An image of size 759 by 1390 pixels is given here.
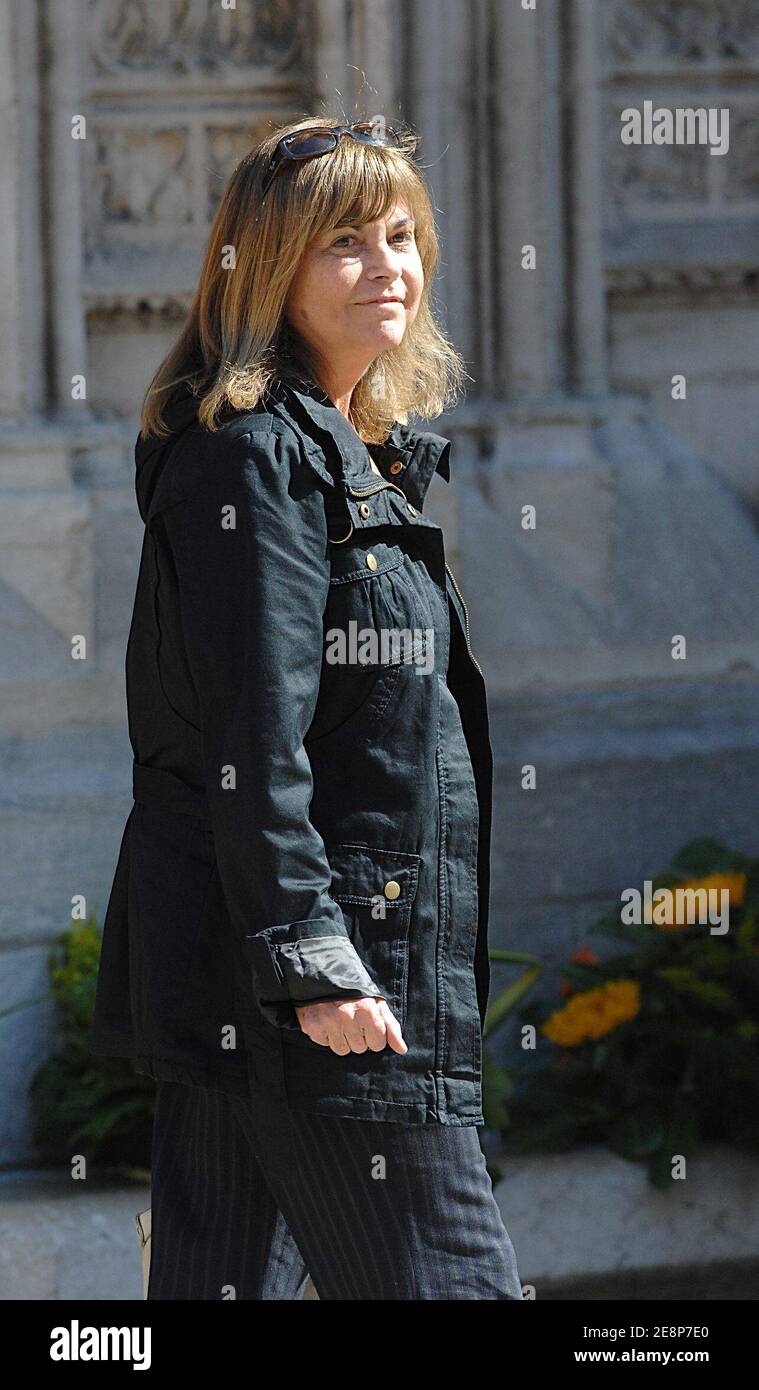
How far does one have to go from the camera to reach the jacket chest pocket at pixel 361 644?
195 centimetres

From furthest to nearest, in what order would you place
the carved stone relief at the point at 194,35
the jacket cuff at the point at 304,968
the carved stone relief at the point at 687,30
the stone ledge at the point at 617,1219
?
the carved stone relief at the point at 687,30 < the carved stone relief at the point at 194,35 < the stone ledge at the point at 617,1219 < the jacket cuff at the point at 304,968

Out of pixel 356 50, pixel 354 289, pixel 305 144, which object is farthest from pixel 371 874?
pixel 356 50

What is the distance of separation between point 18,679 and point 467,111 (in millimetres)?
1509

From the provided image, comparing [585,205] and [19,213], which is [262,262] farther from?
[585,205]

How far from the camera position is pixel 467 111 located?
158 inches

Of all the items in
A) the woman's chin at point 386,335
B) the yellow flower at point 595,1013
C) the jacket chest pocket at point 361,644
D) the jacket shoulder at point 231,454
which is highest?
the woman's chin at point 386,335

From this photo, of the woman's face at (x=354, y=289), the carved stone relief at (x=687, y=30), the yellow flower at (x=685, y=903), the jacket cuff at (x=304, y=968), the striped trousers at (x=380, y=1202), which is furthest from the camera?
the carved stone relief at (x=687, y=30)

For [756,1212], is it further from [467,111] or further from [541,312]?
[467,111]

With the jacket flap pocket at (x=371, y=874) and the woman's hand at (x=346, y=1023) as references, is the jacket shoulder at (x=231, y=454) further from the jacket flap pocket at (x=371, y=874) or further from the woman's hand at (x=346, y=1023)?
the woman's hand at (x=346, y=1023)

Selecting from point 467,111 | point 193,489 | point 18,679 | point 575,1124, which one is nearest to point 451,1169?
point 193,489

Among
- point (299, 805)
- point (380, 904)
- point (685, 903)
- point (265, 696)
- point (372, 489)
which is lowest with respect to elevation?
point (685, 903)

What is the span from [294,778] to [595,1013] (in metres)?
1.80

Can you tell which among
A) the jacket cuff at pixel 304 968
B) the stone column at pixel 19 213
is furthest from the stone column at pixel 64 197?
the jacket cuff at pixel 304 968

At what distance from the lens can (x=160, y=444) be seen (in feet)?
6.72
